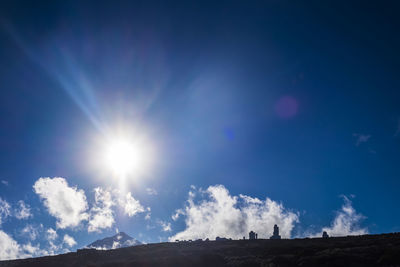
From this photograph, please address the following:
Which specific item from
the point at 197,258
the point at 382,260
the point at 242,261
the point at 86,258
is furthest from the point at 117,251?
the point at 382,260

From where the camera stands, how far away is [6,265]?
275ft

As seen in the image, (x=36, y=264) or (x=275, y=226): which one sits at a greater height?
(x=275, y=226)

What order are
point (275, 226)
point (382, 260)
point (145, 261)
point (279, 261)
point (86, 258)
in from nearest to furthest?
point (382, 260), point (279, 261), point (145, 261), point (86, 258), point (275, 226)

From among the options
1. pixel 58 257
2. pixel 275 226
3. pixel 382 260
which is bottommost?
pixel 382 260

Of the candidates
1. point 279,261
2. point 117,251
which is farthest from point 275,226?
point 279,261

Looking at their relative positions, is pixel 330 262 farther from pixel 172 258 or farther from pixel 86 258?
pixel 86 258

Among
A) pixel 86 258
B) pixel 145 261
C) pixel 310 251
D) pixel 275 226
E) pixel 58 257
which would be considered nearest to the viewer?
pixel 310 251

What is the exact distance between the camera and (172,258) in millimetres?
60688

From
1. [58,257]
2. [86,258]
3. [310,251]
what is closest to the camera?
[310,251]

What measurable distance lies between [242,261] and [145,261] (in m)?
21.2

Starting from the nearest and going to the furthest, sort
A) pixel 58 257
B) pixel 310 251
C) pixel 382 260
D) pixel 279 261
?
pixel 382 260, pixel 279 261, pixel 310 251, pixel 58 257

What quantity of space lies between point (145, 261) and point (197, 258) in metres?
10.7

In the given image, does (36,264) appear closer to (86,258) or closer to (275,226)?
(86,258)

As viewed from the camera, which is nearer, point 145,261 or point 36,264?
point 145,261
